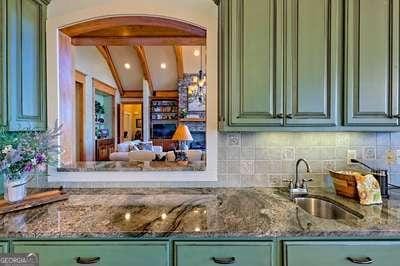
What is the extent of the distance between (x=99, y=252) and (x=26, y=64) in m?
1.43

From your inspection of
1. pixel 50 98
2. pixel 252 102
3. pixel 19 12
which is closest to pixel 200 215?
pixel 252 102

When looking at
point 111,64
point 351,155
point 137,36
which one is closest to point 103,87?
point 111,64

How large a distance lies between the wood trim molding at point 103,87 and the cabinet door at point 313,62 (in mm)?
7146

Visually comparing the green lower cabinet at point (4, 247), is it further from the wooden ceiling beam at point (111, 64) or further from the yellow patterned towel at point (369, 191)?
the wooden ceiling beam at point (111, 64)

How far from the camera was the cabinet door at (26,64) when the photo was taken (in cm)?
206

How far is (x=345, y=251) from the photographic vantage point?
1.63 m

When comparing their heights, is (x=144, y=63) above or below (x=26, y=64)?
above

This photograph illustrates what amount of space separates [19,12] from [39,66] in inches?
16.2

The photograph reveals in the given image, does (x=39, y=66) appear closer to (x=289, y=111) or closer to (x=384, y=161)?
(x=289, y=111)

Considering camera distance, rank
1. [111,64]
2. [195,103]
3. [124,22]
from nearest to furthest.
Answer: [124,22] → [111,64] → [195,103]

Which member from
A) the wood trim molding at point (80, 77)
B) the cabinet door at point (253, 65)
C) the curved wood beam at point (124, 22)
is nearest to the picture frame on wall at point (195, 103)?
the wood trim molding at point (80, 77)

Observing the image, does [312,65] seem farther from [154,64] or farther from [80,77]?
[154,64]

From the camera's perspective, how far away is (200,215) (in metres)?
1.85

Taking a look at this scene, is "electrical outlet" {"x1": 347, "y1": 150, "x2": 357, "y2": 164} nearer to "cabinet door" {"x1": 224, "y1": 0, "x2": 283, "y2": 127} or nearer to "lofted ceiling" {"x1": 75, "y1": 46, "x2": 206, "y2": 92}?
"cabinet door" {"x1": 224, "y1": 0, "x2": 283, "y2": 127}
